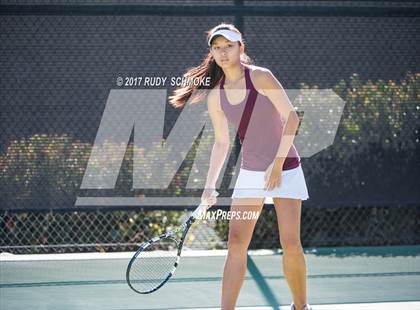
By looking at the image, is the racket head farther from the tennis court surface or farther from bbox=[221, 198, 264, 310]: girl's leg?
bbox=[221, 198, 264, 310]: girl's leg

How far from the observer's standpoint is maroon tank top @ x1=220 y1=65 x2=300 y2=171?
4527 millimetres

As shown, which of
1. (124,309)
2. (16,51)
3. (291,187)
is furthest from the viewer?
(16,51)

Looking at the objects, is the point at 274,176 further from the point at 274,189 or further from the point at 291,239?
the point at 291,239

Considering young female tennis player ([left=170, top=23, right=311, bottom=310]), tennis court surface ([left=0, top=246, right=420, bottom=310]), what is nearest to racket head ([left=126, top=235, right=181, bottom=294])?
tennis court surface ([left=0, top=246, right=420, bottom=310])

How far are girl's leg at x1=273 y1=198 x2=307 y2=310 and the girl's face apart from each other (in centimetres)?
77

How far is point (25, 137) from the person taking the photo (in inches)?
265

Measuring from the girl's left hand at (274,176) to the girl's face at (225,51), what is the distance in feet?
1.90

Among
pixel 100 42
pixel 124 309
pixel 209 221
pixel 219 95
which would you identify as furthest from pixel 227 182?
pixel 219 95

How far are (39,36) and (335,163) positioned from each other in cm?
264

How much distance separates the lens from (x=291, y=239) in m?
4.49

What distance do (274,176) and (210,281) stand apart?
1855mm

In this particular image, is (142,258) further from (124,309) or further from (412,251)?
(412,251)

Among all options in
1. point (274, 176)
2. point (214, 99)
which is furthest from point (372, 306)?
point (214, 99)

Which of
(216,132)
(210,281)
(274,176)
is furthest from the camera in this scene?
(210,281)
